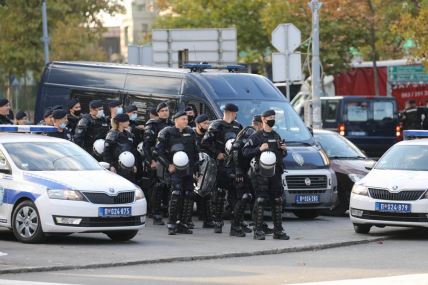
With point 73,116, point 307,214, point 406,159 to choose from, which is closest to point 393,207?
point 406,159

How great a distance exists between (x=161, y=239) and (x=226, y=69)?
6660 millimetres

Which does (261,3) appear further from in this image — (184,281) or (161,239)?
(184,281)

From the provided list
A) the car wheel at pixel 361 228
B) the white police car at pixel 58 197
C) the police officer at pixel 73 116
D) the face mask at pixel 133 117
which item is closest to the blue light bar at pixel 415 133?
the car wheel at pixel 361 228

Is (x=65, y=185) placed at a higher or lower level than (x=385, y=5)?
lower

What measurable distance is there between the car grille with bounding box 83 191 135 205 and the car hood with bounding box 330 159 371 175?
21.6ft

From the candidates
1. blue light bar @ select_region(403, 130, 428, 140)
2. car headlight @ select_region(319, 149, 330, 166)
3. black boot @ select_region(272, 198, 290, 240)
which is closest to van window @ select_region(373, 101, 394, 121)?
car headlight @ select_region(319, 149, 330, 166)

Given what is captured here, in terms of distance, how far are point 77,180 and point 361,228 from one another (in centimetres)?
457

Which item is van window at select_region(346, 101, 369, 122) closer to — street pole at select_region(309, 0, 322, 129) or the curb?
street pole at select_region(309, 0, 322, 129)

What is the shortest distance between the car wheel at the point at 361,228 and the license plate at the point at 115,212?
379 cm

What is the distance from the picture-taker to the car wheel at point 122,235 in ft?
58.1

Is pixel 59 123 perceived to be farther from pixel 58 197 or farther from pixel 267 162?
pixel 267 162

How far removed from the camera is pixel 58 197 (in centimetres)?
1672

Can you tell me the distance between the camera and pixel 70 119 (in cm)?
2241

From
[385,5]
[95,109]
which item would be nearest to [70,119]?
[95,109]
